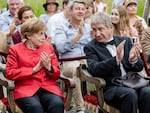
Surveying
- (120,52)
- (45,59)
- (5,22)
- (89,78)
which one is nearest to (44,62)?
(45,59)

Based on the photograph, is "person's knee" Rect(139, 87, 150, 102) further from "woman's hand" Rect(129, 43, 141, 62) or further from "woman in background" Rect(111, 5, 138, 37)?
"woman in background" Rect(111, 5, 138, 37)

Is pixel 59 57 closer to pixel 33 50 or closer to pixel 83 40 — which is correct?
pixel 83 40

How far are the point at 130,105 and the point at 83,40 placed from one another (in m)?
1.78

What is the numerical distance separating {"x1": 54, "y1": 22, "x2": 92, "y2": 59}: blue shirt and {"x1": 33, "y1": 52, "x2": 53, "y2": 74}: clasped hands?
1.19m

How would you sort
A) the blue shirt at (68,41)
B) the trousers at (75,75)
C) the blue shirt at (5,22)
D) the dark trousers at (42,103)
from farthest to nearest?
the blue shirt at (5,22), the blue shirt at (68,41), the trousers at (75,75), the dark trousers at (42,103)

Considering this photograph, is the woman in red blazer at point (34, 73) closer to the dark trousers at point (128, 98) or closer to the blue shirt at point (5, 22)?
the dark trousers at point (128, 98)

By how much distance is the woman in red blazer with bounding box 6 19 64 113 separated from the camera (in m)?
5.25

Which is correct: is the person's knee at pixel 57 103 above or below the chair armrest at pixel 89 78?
below

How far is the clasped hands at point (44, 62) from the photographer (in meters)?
5.25

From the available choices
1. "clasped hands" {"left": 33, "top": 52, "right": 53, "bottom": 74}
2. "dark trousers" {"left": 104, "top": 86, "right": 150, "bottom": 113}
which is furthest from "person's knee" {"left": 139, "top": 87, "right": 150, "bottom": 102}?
"clasped hands" {"left": 33, "top": 52, "right": 53, "bottom": 74}

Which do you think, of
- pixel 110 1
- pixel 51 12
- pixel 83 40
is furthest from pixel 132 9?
pixel 110 1

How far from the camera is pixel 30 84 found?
538 cm

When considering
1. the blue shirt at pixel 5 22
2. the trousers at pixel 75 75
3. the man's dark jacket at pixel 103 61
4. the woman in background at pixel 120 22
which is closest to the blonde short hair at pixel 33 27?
the man's dark jacket at pixel 103 61

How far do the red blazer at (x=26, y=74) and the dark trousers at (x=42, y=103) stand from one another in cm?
6
